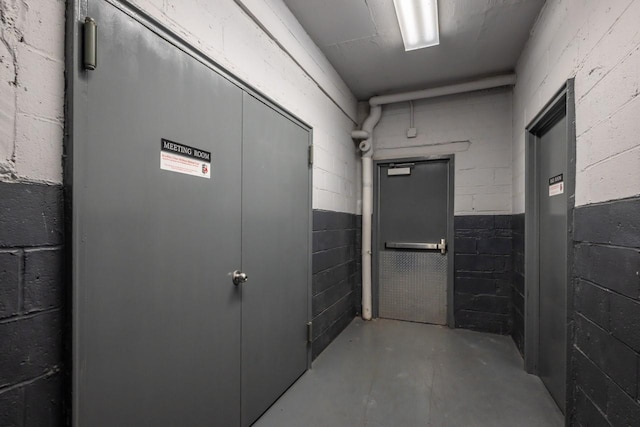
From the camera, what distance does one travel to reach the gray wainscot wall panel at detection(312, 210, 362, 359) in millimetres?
2625

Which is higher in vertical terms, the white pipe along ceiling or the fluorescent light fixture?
the fluorescent light fixture

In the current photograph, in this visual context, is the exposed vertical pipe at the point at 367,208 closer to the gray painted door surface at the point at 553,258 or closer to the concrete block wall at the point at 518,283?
the concrete block wall at the point at 518,283

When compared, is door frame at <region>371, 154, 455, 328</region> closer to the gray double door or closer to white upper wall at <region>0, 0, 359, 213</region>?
white upper wall at <region>0, 0, 359, 213</region>

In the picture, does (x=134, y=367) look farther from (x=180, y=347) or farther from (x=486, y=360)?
(x=486, y=360)

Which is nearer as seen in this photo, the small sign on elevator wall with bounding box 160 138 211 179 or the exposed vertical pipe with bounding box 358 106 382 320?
the small sign on elevator wall with bounding box 160 138 211 179

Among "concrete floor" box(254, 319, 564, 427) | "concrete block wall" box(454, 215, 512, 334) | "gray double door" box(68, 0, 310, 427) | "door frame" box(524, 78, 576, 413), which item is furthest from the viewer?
"concrete block wall" box(454, 215, 512, 334)

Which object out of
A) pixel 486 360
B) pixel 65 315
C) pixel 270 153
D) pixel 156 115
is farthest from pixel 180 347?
pixel 486 360

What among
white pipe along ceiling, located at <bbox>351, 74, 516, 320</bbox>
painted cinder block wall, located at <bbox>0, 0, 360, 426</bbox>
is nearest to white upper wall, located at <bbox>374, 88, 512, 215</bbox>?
white pipe along ceiling, located at <bbox>351, 74, 516, 320</bbox>

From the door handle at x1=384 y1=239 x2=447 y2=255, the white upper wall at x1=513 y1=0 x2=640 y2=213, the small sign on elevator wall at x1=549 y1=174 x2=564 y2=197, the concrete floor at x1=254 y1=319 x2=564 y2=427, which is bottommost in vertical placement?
the concrete floor at x1=254 y1=319 x2=564 y2=427

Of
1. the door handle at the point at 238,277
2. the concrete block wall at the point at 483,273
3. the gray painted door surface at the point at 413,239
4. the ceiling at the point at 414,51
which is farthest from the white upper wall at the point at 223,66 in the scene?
the concrete block wall at the point at 483,273

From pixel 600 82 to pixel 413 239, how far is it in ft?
7.92

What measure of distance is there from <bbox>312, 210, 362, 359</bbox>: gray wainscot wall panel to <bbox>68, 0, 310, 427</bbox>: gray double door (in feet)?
2.14

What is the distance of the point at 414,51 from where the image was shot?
2.67 meters

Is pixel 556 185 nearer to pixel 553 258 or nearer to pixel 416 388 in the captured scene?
pixel 553 258
